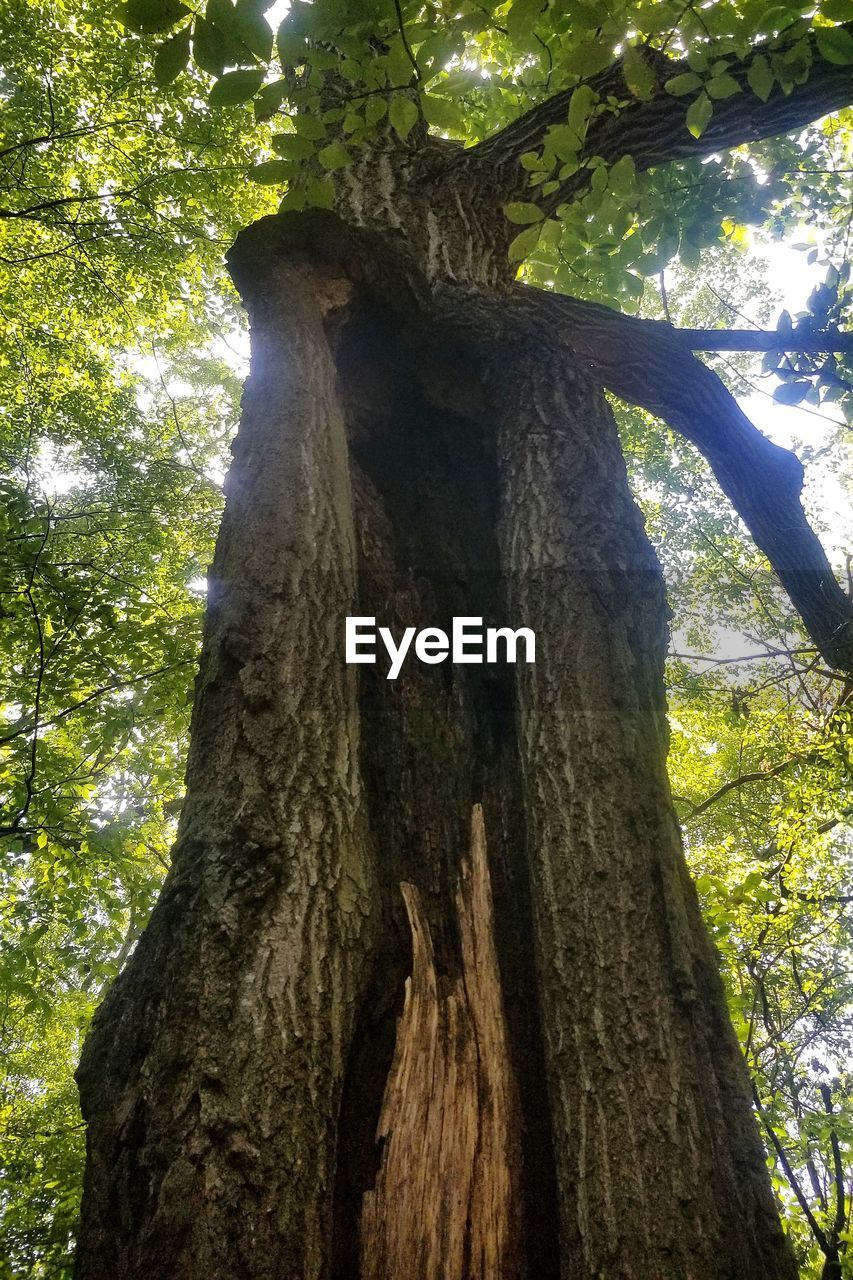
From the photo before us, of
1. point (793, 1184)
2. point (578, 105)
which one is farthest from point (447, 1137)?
point (793, 1184)

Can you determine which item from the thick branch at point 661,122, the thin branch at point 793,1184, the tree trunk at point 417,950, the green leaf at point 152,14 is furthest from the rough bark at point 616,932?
the thin branch at point 793,1184

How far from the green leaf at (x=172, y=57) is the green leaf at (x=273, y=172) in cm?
39

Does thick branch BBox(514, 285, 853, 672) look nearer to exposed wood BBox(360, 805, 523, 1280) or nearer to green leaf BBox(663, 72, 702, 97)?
green leaf BBox(663, 72, 702, 97)

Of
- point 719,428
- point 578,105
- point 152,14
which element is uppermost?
point 578,105

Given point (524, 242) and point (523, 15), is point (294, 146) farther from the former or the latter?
point (524, 242)

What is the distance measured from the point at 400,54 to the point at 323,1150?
2501 millimetres

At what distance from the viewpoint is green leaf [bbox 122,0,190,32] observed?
1158 mm

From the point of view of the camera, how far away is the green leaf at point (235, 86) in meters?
1.32

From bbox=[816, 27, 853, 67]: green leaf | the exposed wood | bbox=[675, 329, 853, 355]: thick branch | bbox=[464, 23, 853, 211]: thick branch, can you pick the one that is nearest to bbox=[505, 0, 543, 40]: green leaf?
bbox=[816, 27, 853, 67]: green leaf

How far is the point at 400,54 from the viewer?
1731mm

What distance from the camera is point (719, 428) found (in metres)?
2.72

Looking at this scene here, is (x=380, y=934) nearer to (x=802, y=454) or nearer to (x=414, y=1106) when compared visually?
(x=414, y=1106)

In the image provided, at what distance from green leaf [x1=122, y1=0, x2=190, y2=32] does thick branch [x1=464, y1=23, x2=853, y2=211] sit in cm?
242

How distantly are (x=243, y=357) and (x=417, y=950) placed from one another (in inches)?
371
